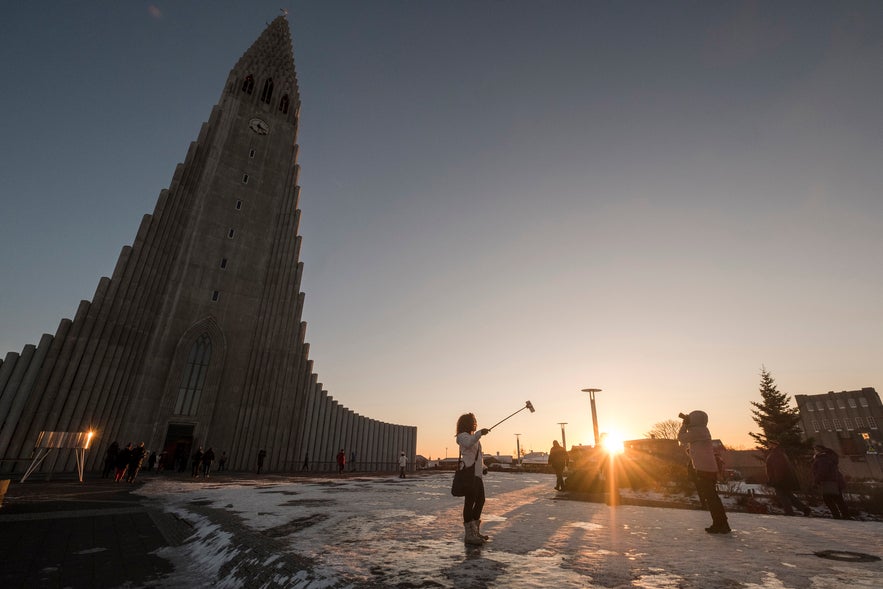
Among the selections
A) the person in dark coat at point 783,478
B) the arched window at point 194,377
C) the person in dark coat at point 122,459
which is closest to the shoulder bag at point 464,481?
the person in dark coat at point 783,478

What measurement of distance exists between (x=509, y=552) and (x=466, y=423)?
5.98ft

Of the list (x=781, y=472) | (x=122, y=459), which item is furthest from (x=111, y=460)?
(x=781, y=472)

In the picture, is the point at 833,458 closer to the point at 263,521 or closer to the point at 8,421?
the point at 263,521

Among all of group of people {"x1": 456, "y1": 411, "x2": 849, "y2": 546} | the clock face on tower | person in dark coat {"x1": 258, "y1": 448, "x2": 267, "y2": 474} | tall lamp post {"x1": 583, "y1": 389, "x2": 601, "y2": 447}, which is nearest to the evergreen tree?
tall lamp post {"x1": 583, "y1": 389, "x2": 601, "y2": 447}

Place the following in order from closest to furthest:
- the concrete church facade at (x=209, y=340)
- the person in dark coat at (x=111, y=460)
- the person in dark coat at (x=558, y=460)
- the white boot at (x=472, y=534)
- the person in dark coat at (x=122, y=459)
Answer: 1. the white boot at (x=472, y=534)
2. the person in dark coat at (x=558, y=460)
3. the person in dark coat at (x=122, y=459)
4. the person in dark coat at (x=111, y=460)
5. the concrete church facade at (x=209, y=340)

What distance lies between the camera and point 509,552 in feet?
13.3

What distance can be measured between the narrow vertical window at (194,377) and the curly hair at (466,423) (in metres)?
25.1

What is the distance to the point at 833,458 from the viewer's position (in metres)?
8.67

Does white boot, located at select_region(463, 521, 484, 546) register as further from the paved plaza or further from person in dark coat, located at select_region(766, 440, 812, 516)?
person in dark coat, located at select_region(766, 440, 812, 516)

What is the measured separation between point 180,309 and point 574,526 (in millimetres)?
27190

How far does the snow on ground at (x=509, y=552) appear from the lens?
3137 mm

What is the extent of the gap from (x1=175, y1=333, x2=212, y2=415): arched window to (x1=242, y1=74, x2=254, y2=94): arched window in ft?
75.9

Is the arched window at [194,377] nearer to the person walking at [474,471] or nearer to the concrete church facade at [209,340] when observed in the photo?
the concrete church facade at [209,340]

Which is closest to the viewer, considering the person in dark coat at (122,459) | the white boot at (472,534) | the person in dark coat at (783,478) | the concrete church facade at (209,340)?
the white boot at (472,534)
